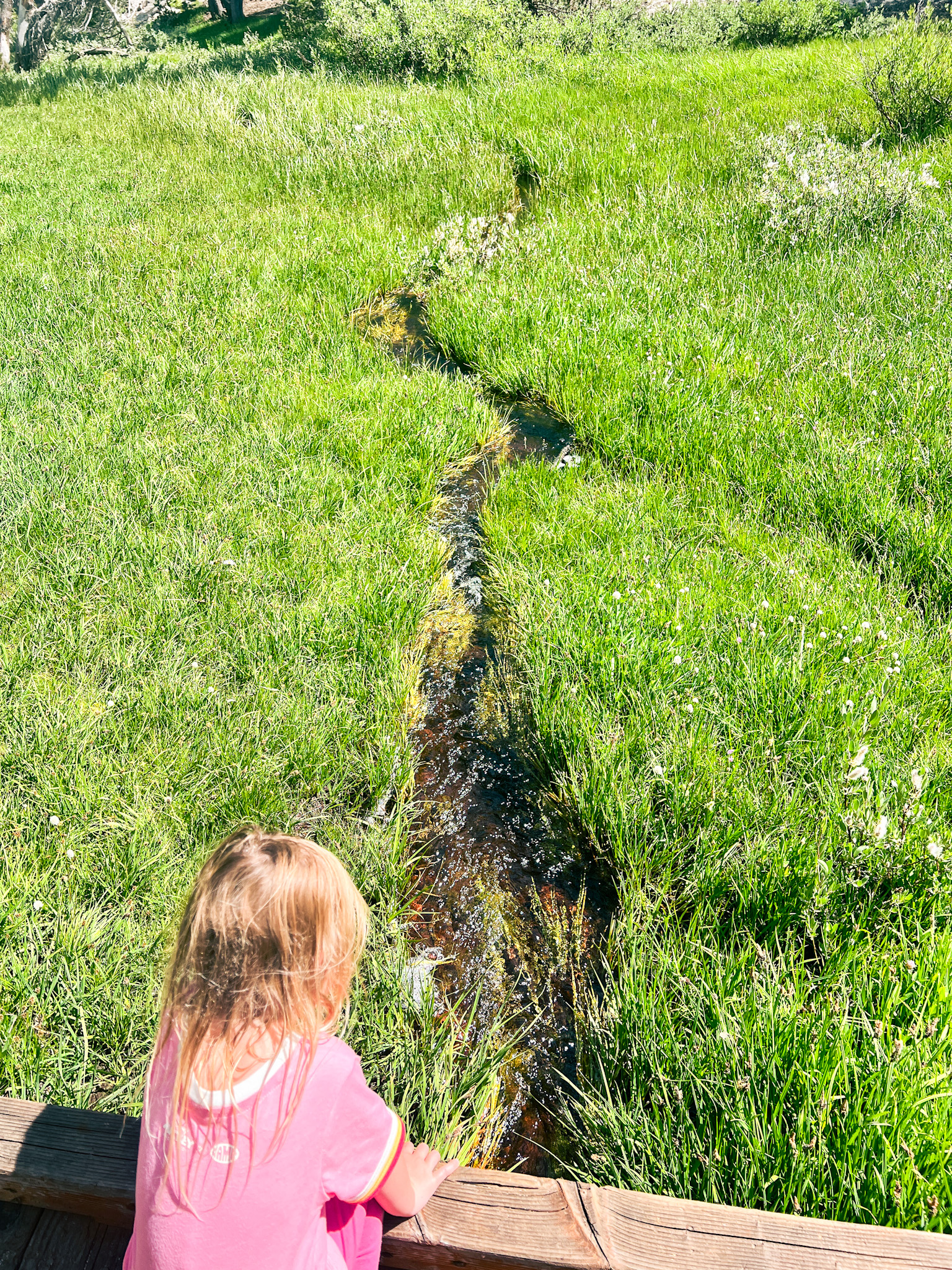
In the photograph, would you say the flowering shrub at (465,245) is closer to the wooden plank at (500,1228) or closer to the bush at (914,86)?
the bush at (914,86)

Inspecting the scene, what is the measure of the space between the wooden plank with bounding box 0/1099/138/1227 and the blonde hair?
507 millimetres

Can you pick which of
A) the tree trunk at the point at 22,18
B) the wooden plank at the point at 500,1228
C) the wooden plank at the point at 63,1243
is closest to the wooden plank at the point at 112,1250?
the wooden plank at the point at 63,1243

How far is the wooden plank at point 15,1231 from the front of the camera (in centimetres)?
198

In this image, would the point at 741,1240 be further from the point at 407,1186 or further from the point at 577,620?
the point at 577,620

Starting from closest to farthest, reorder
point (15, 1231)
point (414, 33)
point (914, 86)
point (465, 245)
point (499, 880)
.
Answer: point (15, 1231) → point (499, 880) → point (465, 245) → point (914, 86) → point (414, 33)

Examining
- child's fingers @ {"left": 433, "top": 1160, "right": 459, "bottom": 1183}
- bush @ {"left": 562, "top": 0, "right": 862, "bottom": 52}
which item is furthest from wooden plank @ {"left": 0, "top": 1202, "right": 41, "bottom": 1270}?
bush @ {"left": 562, "top": 0, "right": 862, "bottom": 52}

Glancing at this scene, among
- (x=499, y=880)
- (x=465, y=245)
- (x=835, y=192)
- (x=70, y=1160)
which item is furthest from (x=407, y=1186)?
(x=835, y=192)

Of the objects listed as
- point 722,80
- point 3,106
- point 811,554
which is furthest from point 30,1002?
point 3,106

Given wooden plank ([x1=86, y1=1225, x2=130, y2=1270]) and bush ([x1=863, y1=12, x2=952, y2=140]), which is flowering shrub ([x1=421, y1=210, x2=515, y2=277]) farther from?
wooden plank ([x1=86, y1=1225, x2=130, y2=1270])

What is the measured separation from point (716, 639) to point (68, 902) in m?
2.66

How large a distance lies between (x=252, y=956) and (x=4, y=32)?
90.3ft

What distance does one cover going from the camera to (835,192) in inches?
277

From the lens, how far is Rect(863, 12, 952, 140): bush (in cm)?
884

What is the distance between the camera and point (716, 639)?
3578 millimetres
